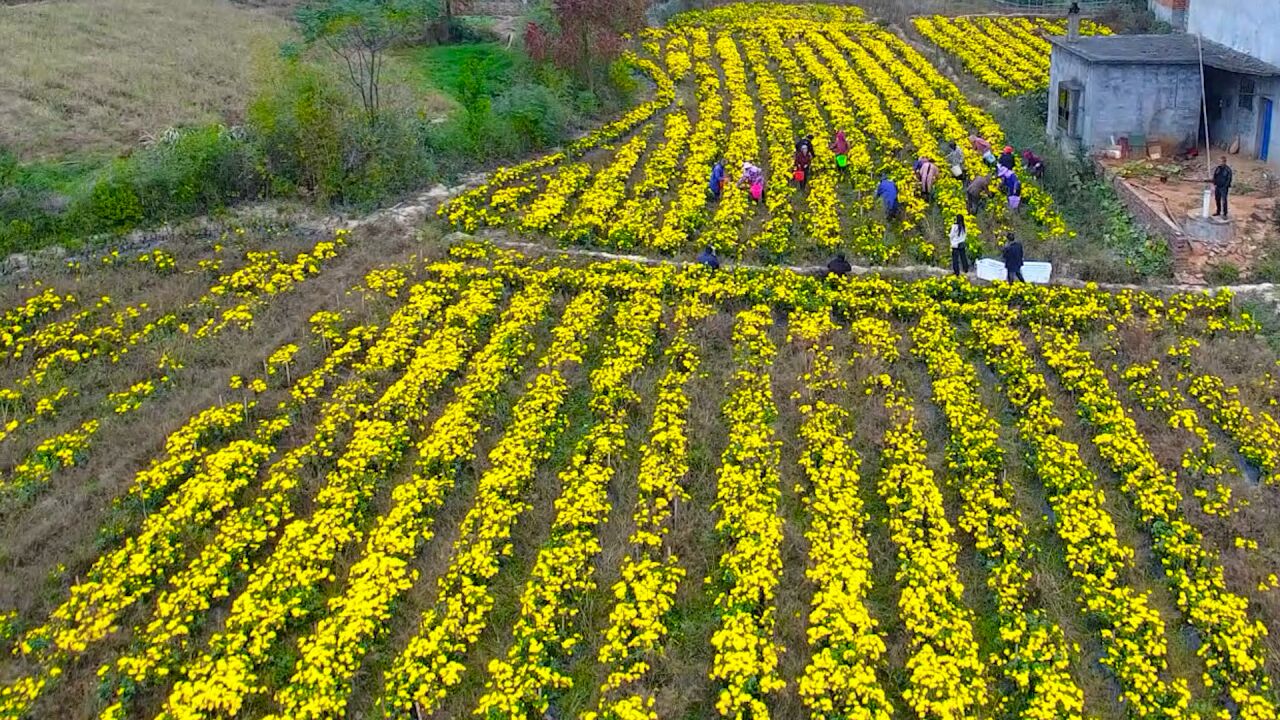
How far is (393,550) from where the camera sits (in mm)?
10180

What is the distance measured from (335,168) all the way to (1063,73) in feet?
65.2

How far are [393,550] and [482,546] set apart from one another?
1019 millimetres

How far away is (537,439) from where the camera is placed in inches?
479

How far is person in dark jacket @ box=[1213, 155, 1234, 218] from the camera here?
1747 centimetres

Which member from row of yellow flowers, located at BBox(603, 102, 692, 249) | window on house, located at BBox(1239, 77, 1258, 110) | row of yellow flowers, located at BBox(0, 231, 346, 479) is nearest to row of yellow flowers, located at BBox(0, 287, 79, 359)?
row of yellow flowers, located at BBox(0, 231, 346, 479)

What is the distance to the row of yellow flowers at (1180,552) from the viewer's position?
Result: 28.0ft

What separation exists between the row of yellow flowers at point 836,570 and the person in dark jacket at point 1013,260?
5.00 metres

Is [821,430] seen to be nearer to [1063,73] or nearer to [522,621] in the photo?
[522,621]

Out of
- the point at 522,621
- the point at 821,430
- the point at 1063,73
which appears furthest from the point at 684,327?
the point at 1063,73

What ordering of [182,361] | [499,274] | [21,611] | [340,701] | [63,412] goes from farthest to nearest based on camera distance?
[499,274], [182,361], [63,412], [21,611], [340,701]

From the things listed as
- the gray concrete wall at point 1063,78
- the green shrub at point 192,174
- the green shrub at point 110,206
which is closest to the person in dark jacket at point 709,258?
the green shrub at point 192,174

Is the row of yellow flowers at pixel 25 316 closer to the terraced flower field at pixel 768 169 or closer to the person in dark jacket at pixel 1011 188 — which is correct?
the terraced flower field at pixel 768 169

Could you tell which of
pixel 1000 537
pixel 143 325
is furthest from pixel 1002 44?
pixel 143 325

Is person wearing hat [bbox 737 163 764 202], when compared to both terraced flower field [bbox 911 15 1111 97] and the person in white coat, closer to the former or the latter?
the person in white coat
